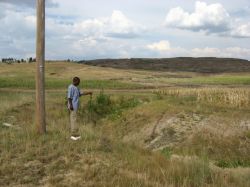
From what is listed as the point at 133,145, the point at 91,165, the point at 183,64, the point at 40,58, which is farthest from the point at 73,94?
the point at 183,64

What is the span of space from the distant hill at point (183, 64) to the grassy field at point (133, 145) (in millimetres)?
93759

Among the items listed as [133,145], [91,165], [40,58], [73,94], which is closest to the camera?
[91,165]

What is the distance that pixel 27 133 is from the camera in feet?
42.0

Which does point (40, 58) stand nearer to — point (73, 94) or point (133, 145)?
point (73, 94)

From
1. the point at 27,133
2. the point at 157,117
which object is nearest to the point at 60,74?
the point at 157,117

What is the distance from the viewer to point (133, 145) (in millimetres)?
12477

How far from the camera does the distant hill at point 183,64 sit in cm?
13101

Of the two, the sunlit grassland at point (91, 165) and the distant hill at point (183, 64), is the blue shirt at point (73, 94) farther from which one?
the distant hill at point (183, 64)

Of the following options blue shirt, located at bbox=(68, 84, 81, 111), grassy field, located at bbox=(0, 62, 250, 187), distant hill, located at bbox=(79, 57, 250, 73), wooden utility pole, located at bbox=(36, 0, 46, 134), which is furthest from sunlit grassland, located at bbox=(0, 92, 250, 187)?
distant hill, located at bbox=(79, 57, 250, 73)

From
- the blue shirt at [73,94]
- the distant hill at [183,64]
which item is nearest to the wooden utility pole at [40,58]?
the blue shirt at [73,94]

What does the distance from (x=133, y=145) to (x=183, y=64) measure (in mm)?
128641

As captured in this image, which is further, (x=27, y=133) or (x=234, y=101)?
(x=234, y=101)

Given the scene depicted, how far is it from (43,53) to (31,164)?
11.3 ft

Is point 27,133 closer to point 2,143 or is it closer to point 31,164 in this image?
point 2,143
